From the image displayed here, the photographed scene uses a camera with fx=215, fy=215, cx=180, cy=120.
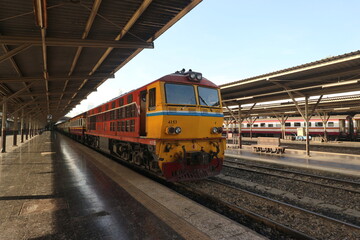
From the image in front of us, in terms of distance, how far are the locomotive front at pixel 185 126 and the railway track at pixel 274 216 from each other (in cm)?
94

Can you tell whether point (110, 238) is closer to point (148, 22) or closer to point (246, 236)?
point (246, 236)

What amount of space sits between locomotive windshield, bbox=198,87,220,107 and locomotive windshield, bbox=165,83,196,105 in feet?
1.22

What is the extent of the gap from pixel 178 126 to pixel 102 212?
355cm

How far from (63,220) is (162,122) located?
3.78 metres

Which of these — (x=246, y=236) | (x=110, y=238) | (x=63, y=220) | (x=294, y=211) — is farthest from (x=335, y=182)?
(x=63, y=220)

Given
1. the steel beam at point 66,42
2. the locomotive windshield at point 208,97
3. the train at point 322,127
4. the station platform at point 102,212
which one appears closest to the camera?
the station platform at point 102,212

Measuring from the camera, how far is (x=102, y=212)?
4941mm

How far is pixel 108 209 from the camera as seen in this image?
511 cm

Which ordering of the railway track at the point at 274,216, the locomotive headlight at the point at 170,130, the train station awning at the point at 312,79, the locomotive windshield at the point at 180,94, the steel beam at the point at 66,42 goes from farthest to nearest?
the train station awning at the point at 312,79, the steel beam at the point at 66,42, the locomotive windshield at the point at 180,94, the locomotive headlight at the point at 170,130, the railway track at the point at 274,216

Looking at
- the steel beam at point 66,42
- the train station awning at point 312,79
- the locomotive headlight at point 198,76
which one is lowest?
the locomotive headlight at point 198,76

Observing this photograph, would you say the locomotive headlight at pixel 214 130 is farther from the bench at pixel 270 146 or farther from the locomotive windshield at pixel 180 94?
the bench at pixel 270 146

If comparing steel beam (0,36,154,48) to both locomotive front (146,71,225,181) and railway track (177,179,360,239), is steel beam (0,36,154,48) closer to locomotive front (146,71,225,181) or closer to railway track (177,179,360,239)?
locomotive front (146,71,225,181)

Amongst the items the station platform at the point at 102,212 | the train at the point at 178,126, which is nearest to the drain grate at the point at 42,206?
the station platform at the point at 102,212

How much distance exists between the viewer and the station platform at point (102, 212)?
3.98 m
